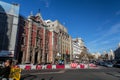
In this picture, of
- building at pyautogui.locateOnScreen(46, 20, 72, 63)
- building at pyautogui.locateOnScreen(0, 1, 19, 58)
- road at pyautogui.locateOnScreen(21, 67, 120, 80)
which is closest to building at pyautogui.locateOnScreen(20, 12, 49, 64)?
building at pyautogui.locateOnScreen(0, 1, 19, 58)

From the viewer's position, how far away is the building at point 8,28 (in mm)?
37938

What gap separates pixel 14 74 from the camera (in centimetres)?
1120

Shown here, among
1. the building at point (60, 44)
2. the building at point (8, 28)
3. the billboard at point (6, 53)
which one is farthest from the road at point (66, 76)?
the building at point (60, 44)

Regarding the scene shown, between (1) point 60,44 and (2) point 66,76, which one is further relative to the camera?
(1) point 60,44

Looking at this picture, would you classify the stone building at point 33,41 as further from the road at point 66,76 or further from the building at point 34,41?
the road at point 66,76

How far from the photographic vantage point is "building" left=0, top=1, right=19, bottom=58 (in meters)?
37.9

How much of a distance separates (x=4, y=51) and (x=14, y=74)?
28.2 m

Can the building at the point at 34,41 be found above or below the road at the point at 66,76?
above

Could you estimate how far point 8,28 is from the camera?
39688 mm

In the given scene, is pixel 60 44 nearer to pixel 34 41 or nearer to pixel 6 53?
pixel 34 41

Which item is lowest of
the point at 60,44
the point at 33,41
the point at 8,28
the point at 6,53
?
the point at 6,53

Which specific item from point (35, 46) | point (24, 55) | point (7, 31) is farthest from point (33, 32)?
point (7, 31)

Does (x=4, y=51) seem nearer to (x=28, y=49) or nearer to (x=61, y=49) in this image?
(x=28, y=49)

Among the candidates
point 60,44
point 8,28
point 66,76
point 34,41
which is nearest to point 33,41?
point 34,41
